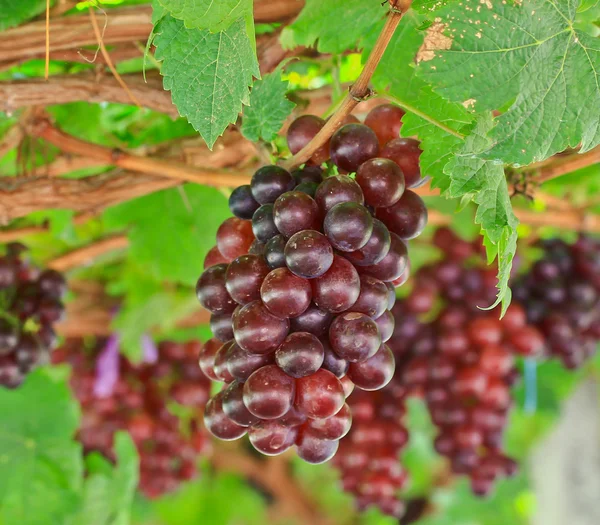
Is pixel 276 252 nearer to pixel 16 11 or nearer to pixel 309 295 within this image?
pixel 309 295

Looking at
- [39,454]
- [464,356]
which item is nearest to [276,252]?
[464,356]

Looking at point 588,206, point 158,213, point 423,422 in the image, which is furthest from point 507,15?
point 423,422

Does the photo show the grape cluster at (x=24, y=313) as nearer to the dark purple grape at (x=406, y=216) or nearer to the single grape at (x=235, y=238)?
the single grape at (x=235, y=238)

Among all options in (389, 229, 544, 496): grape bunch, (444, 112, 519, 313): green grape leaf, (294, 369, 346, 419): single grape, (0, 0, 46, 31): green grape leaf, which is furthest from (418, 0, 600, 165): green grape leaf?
(389, 229, 544, 496): grape bunch

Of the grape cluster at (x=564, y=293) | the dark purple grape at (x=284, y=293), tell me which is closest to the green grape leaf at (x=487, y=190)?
the dark purple grape at (x=284, y=293)

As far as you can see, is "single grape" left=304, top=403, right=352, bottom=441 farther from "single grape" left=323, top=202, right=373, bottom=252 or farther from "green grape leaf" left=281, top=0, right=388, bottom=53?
"green grape leaf" left=281, top=0, right=388, bottom=53

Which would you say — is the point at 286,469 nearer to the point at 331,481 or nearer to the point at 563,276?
the point at 331,481
